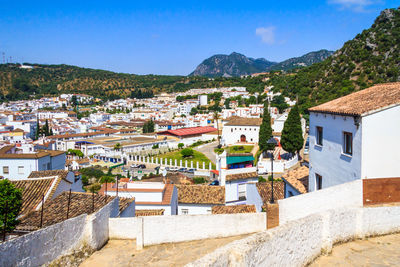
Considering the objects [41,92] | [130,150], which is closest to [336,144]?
[130,150]

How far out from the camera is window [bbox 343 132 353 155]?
384 inches

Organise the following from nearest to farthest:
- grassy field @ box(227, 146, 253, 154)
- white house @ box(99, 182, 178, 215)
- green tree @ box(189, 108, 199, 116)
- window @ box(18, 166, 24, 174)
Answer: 1. white house @ box(99, 182, 178, 215)
2. window @ box(18, 166, 24, 174)
3. grassy field @ box(227, 146, 253, 154)
4. green tree @ box(189, 108, 199, 116)

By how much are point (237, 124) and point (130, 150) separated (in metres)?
18.8

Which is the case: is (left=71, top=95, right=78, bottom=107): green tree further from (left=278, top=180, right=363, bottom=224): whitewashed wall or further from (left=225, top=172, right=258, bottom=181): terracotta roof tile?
(left=278, top=180, right=363, bottom=224): whitewashed wall

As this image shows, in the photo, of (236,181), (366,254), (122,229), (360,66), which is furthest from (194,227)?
(360,66)

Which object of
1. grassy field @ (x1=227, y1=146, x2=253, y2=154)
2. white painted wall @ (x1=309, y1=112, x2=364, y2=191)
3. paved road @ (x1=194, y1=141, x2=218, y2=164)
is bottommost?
paved road @ (x1=194, y1=141, x2=218, y2=164)

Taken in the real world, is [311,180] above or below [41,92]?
below

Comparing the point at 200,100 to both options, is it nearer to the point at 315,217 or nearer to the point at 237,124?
the point at 237,124

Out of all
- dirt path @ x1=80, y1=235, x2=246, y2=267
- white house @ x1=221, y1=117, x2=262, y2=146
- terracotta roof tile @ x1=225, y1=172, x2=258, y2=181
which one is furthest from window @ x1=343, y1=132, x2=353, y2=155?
white house @ x1=221, y1=117, x2=262, y2=146

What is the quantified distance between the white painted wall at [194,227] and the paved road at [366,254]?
8.00ft

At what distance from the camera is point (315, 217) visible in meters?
7.53

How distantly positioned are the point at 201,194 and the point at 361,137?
39.9 feet

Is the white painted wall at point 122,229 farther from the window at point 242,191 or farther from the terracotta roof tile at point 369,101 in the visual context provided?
the window at point 242,191

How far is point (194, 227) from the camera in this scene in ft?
31.7
